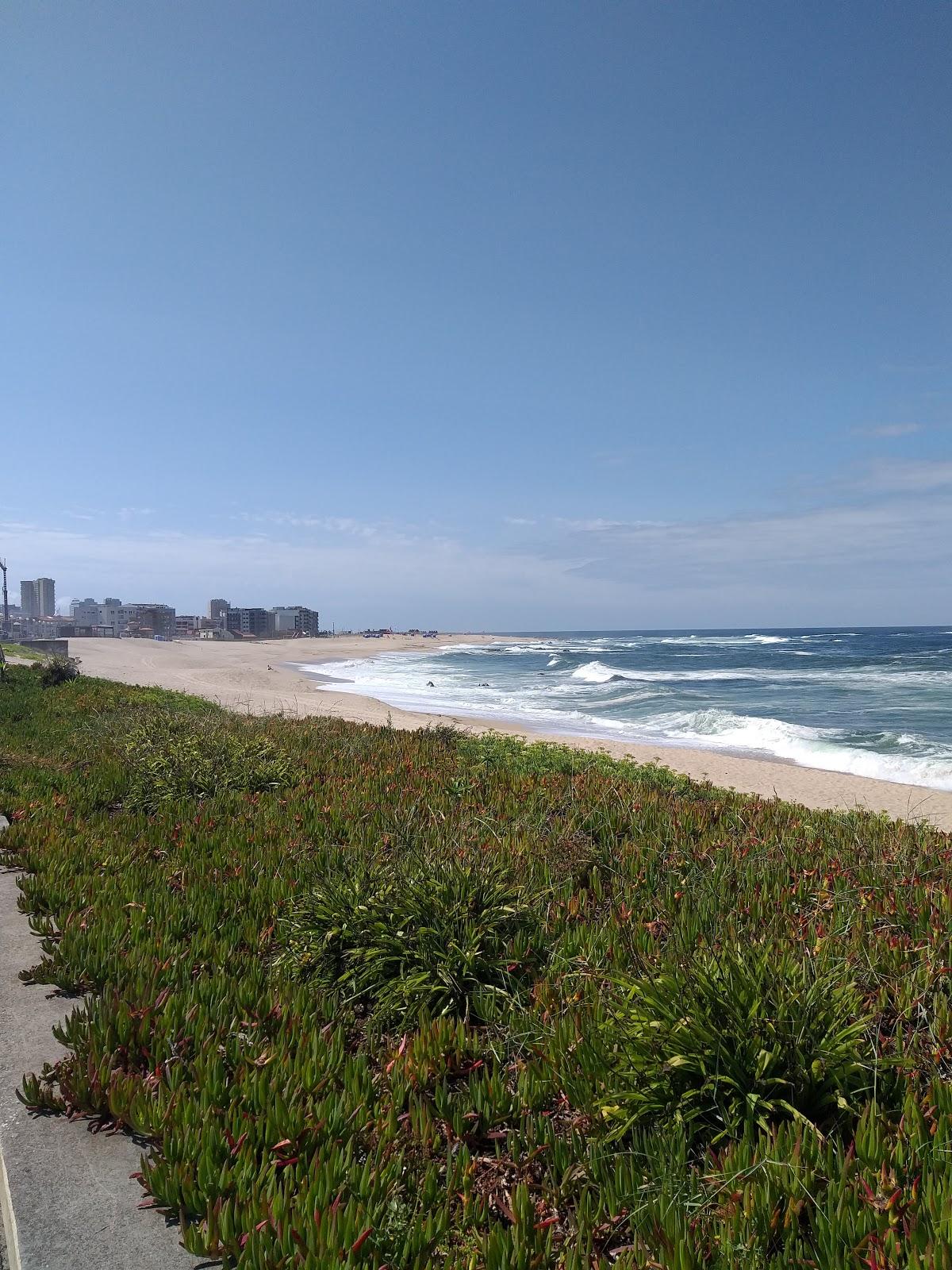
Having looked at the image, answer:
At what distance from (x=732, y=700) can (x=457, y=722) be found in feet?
59.6

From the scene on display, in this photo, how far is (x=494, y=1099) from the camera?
2855 mm

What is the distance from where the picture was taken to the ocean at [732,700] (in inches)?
866

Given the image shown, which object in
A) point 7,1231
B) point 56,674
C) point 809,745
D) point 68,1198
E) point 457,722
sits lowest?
point 809,745

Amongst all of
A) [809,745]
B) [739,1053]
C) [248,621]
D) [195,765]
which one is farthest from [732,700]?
[248,621]

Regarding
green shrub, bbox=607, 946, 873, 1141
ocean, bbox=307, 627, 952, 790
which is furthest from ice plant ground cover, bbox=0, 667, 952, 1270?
ocean, bbox=307, 627, 952, 790

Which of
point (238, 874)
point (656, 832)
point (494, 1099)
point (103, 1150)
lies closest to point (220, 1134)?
point (103, 1150)

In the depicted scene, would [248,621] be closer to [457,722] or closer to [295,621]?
[295,621]

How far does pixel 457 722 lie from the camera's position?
2262 centimetres

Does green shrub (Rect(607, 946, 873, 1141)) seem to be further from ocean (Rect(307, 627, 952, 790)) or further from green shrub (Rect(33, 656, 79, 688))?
green shrub (Rect(33, 656, 79, 688))

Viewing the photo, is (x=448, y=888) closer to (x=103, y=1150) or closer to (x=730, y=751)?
(x=103, y=1150)

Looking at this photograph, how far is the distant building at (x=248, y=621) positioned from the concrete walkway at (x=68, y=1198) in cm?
17078

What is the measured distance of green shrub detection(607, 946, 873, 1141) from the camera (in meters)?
2.66

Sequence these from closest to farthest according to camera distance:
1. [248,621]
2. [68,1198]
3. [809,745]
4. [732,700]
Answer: [68,1198], [809,745], [732,700], [248,621]

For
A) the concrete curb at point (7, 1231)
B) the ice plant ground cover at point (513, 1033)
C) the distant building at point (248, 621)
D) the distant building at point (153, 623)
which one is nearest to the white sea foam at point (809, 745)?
the ice plant ground cover at point (513, 1033)
